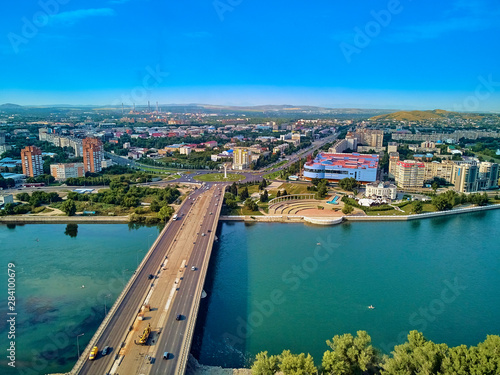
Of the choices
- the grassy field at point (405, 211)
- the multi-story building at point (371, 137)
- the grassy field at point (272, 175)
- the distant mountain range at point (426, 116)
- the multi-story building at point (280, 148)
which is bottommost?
the grassy field at point (405, 211)

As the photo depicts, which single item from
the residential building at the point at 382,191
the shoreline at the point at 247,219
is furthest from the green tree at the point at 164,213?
the residential building at the point at 382,191

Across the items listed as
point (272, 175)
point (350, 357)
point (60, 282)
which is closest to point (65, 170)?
point (272, 175)

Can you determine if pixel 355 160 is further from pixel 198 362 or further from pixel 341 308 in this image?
pixel 198 362

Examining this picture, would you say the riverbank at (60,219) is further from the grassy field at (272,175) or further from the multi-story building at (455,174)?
the multi-story building at (455,174)

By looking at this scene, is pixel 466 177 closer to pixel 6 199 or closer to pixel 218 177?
pixel 218 177

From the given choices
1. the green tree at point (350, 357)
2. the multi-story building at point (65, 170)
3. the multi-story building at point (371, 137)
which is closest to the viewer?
the green tree at point (350, 357)

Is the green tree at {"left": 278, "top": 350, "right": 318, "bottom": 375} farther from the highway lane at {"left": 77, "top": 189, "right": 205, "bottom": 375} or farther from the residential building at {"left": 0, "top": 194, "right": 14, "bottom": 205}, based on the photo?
the residential building at {"left": 0, "top": 194, "right": 14, "bottom": 205}
